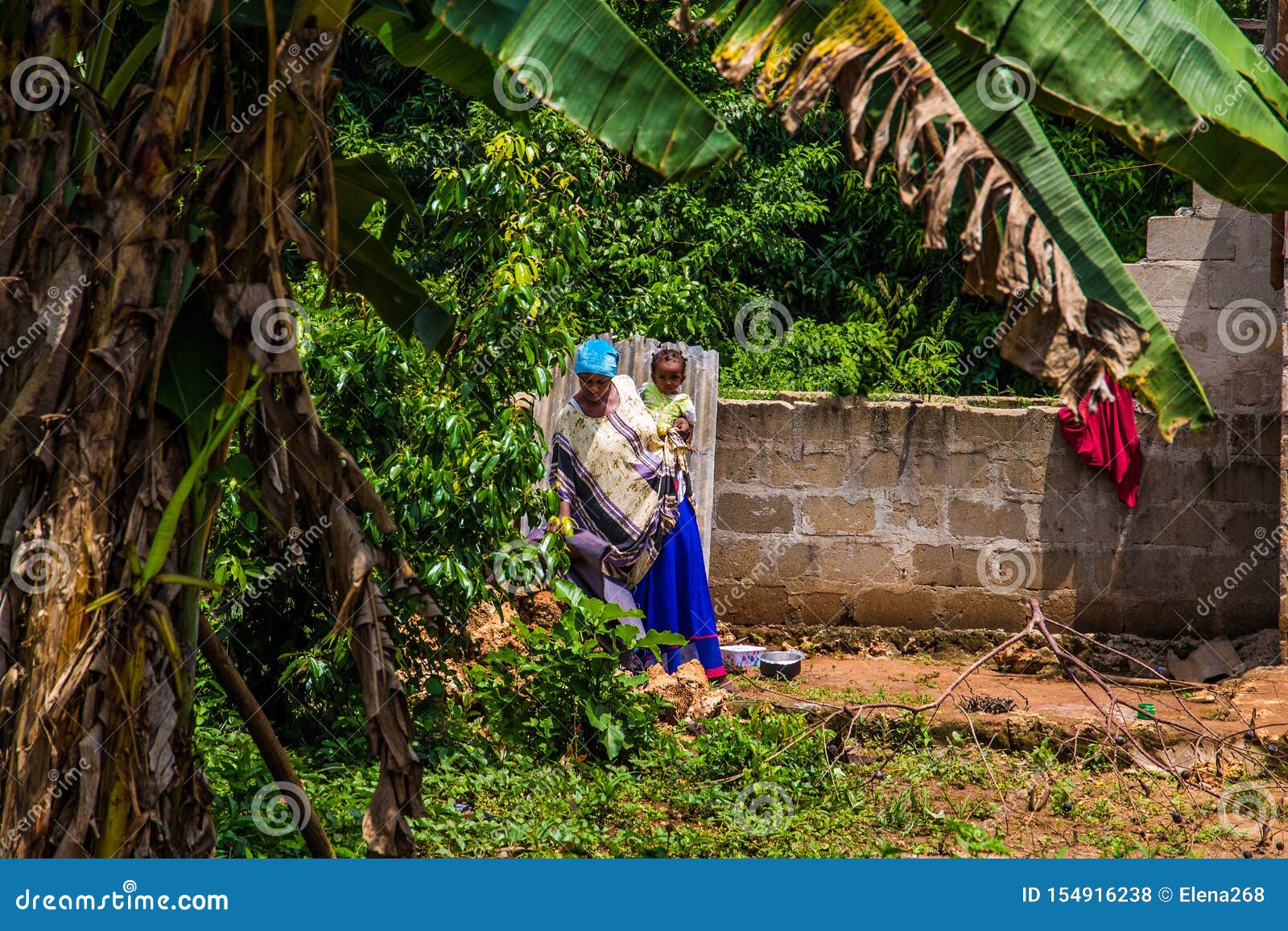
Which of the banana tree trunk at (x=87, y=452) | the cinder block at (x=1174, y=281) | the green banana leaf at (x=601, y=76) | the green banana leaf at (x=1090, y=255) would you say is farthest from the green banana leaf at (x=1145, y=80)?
the cinder block at (x=1174, y=281)

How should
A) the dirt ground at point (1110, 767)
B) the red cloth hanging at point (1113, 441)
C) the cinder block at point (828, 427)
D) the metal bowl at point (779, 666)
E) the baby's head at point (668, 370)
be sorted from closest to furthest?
the dirt ground at point (1110, 767) → the baby's head at point (668, 370) → the metal bowl at point (779, 666) → the red cloth hanging at point (1113, 441) → the cinder block at point (828, 427)

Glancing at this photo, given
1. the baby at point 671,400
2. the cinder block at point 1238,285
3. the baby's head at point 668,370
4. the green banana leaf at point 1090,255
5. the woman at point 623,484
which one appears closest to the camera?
the green banana leaf at point 1090,255

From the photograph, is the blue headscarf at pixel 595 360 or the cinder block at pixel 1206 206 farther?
the cinder block at pixel 1206 206

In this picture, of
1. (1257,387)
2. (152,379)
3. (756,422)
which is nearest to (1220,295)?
(1257,387)

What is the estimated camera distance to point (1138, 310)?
2.77 meters

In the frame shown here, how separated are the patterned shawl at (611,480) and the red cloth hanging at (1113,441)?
3121 mm

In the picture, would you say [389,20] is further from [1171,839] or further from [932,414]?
[932,414]

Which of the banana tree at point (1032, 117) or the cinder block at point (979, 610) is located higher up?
the banana tree at point (1032, 117)

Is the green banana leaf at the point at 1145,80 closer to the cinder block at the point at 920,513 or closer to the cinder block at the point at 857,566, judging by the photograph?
the cinder block at the point at 920,513

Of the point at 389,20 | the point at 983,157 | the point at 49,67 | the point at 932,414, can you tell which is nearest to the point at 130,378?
the point at 49,67

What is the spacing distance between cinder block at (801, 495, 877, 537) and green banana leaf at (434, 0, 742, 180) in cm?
593

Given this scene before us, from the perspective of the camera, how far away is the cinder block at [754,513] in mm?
8750

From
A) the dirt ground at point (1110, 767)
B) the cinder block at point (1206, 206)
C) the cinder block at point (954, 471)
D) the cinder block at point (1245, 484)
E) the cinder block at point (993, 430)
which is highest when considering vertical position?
the cinder block at point (1206, 206)

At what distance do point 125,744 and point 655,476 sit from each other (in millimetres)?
4426
